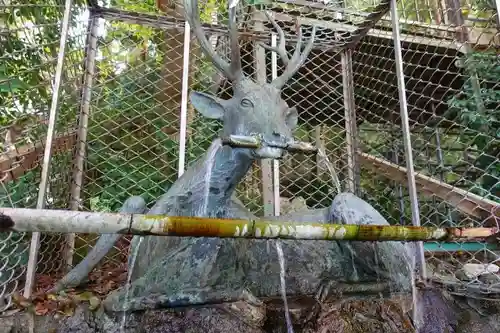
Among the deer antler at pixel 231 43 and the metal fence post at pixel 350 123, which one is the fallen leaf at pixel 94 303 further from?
the metal fence post at pixel 350 123

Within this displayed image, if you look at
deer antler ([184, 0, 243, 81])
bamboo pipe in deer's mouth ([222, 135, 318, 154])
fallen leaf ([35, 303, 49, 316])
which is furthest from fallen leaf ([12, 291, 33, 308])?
deer antler ([184, 0, 243, 81])

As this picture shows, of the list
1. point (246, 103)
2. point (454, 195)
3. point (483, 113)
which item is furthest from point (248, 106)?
point (483, 113)

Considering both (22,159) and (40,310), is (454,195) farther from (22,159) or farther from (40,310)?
(22,159)

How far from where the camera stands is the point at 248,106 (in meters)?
1.78

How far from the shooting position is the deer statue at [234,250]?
4.92 feet

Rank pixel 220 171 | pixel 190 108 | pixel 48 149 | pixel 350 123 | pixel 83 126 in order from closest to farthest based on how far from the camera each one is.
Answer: pixel 220 171, pixel 48 149, pixel 83 126, pixel 350 123, pixel 190 108

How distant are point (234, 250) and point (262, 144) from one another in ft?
1.43

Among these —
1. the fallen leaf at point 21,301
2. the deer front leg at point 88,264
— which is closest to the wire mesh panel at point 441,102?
the deer front leg at point 88,264

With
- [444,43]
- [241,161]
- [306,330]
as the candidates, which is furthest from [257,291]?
[444,43]

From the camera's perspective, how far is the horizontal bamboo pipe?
0.86 meters

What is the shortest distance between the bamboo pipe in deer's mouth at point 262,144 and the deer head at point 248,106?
0.05ft

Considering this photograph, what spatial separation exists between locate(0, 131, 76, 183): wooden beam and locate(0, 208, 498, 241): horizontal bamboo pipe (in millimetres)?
1592

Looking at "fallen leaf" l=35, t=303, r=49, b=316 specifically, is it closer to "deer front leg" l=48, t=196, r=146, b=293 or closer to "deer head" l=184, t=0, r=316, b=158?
"deer front leg" l=48, t=196, r=146, b=293

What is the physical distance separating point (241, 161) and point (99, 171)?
67.3 inches
